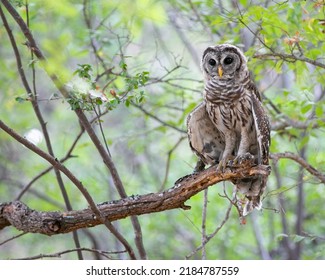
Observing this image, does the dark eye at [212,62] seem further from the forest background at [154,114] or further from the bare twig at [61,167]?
the bare twig at [61,167]

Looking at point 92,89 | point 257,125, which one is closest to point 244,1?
point 257,125

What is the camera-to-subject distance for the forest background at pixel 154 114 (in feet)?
11.1

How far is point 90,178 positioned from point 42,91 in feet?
7.83

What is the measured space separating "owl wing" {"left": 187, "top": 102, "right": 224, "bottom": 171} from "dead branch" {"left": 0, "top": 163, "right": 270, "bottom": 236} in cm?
66

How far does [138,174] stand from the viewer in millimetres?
6887

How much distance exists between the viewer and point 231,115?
3.52 metres

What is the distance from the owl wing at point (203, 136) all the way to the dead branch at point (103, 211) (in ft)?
2.15

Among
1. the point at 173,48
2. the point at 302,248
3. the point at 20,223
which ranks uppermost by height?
the point at 173,48

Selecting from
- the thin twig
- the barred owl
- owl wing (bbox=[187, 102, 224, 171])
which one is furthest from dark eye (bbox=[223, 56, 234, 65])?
the thin twig

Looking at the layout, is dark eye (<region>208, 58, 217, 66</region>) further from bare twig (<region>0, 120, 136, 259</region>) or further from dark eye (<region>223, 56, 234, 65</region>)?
bare twig (<region>0, 120, 136, 259</region>)

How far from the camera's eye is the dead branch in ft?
9.66

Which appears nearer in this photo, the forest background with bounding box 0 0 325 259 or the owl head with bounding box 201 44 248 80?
the forest background with bounding box 0 0 325 259

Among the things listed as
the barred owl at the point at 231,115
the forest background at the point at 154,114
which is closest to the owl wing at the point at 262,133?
the barred owl at the point at 231,115

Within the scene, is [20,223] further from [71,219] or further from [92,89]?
[92,89]
